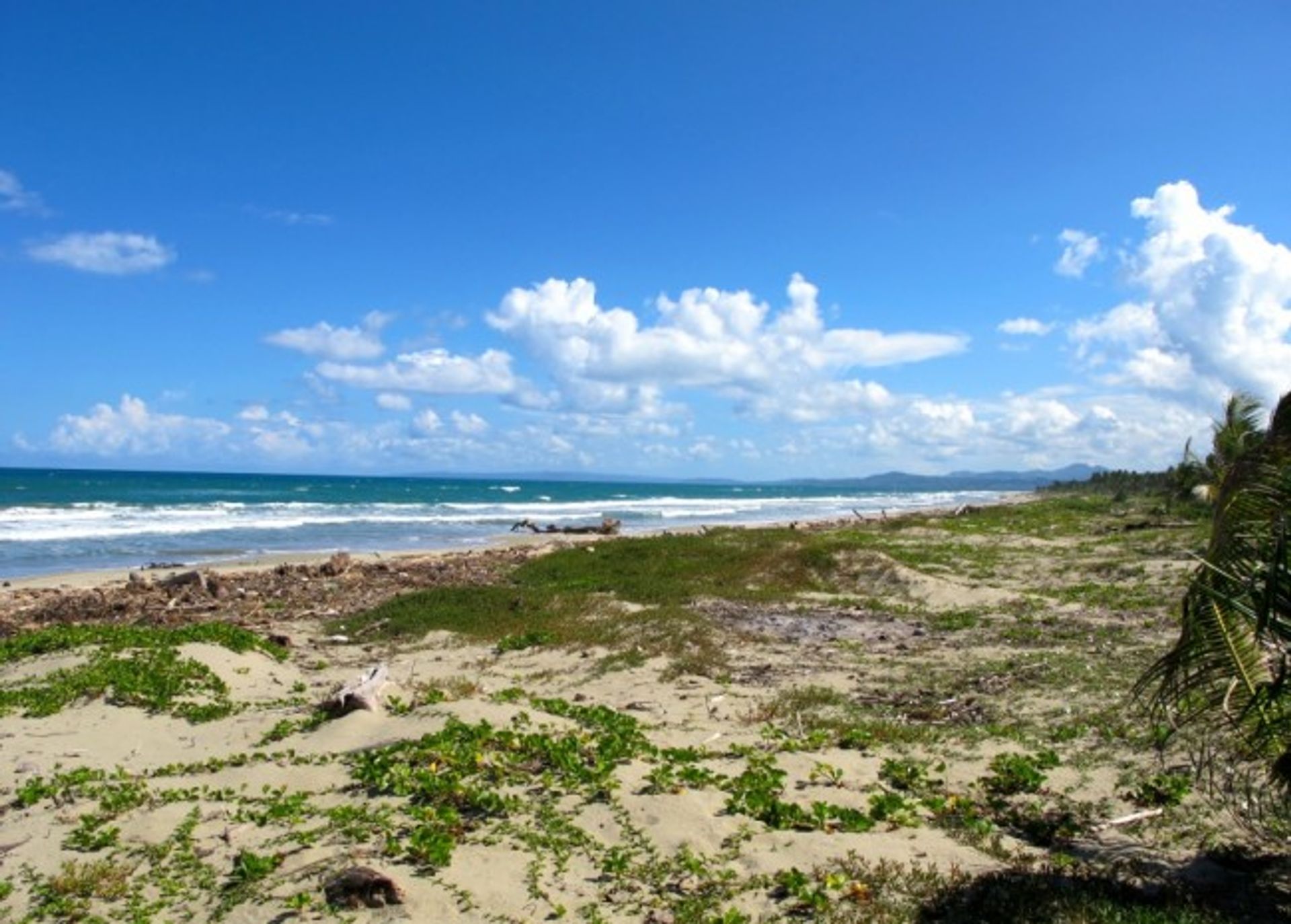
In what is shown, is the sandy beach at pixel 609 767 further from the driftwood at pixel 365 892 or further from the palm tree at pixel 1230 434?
the palm tree at pixel 1230 434

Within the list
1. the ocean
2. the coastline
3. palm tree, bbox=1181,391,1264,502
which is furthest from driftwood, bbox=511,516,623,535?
palm tree, bbox=1181,391,1264,502

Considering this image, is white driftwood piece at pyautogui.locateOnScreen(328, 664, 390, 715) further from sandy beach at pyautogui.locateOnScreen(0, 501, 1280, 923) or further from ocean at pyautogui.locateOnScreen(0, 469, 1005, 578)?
ocean at pyautogui.locateOnScreen(0, 469, 1005, 578)

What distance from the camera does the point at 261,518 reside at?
54812 millimetres

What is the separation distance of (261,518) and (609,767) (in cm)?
5226

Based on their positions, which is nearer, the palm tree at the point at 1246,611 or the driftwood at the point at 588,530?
the palm tree at the point at 1246,611

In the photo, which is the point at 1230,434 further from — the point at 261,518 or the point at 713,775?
the point at 261,518

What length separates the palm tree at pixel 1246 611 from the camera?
5047 millimetres

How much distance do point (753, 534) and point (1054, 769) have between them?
2126cm

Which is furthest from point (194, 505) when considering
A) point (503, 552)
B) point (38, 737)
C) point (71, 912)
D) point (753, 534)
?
point (71, 912)

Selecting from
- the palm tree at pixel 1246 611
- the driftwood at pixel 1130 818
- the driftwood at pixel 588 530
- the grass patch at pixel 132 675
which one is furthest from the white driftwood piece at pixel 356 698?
the driftwood at pixel 588 530

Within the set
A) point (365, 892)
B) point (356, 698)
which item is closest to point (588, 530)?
point (356, 698)

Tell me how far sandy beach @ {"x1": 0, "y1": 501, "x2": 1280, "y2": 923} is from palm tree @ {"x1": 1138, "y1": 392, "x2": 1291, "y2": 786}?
4.37 feet

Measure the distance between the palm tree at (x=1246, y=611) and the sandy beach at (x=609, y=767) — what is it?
4.37ft

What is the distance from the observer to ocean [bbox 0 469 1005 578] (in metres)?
→ 35.2
